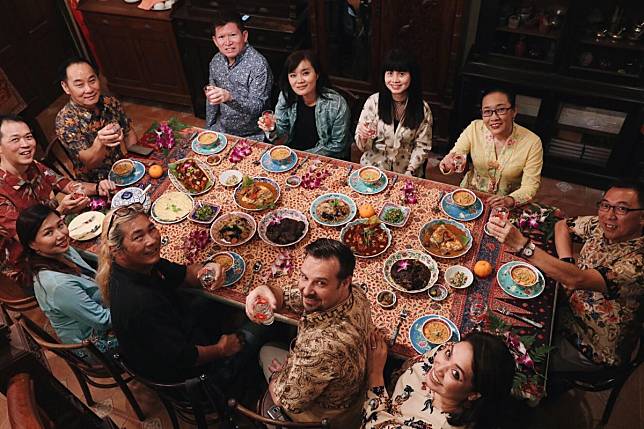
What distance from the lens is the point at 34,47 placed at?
5.35 m

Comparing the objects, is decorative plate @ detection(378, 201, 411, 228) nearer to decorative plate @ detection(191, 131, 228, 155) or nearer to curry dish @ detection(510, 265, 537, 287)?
curry dish @ detection(510, 265, 537, 287)

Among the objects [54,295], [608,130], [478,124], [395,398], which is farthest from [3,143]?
[608,130]

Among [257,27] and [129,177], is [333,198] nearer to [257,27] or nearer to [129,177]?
[129,177]

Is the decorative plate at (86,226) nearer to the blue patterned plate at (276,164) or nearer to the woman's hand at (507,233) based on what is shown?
the blue patterned plate at (276,164)

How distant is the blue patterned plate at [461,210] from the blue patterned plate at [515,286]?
393 millimetres

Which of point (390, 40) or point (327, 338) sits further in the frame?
point (390, 40)

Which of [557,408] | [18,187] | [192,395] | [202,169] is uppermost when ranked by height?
[18,187]

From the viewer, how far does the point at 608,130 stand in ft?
13.3

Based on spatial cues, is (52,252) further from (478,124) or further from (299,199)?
(478,124)

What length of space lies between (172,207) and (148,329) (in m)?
0.92

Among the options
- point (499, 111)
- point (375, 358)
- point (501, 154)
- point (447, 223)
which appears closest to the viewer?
point (375, 358)

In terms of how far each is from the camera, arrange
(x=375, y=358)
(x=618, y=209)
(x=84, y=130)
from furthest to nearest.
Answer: (x=84, y=130) → (x=618, y=209) → (x=375, y=358)

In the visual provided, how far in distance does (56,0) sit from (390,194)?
15.1ft

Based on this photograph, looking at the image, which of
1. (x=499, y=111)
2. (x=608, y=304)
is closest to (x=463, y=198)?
(x=499, y=111)
